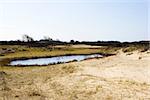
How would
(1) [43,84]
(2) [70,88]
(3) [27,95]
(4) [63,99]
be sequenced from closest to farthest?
1. (4) [63,99]
2. (3) [27,95]
3. (2) [70,88]
4. (1) [43,84]

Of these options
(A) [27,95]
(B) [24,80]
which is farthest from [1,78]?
(A) [27,95]

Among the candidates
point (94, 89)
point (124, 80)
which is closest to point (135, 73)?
point (124, 80)

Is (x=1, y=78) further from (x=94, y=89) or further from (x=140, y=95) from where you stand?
(x=140, y=95)

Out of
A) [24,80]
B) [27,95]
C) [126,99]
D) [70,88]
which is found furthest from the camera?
[24,80]

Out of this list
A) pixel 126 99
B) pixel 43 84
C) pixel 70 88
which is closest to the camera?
pixel 126 99

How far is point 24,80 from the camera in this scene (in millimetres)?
28578

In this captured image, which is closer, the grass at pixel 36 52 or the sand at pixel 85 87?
the sand at pixel 85 87

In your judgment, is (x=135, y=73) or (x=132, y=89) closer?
(x=132, y=89)

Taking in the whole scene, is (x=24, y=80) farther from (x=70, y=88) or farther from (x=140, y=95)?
(x=140, y=95)

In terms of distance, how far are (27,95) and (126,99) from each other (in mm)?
6485

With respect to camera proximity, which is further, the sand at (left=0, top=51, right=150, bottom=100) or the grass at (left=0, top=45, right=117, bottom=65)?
the grass at (left=0, top=45, right=117, bottom=65)

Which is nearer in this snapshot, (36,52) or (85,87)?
(85,87)

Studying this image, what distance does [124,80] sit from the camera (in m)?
24.1

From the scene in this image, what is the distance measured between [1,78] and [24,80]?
7.22 ft
